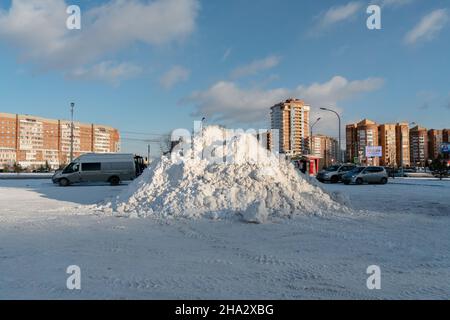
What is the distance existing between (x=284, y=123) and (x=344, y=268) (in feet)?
222

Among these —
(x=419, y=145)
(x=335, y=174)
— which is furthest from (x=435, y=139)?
(x=335, y=174)

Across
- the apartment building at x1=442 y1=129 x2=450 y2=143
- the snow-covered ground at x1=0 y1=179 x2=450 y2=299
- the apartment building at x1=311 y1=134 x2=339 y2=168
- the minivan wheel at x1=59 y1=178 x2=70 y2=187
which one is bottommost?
the snow-covered ground at x1=0 y1=179 x2=450 y2=299

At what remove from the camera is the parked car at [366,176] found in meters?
29.8

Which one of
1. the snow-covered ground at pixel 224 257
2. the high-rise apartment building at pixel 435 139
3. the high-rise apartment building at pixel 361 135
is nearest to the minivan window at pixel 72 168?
the snow-covered ground at pixel 224 257

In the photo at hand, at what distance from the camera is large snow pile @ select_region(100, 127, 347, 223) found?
1170 cm

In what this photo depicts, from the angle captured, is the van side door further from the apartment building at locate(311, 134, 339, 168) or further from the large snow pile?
the apartment building at locate(311, 134, 339, 168)

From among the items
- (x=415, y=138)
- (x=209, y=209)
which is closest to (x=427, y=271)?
(x=209, y=209)

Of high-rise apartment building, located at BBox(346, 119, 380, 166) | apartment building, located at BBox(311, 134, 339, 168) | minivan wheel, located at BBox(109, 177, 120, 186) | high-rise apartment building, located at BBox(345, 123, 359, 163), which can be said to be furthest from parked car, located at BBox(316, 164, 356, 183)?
apartment building, located at BBox(311, 134, 339, 168)

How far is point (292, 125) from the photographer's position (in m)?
72.2

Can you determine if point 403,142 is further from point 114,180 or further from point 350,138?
point 114,180

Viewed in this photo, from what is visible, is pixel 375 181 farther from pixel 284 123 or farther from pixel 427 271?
pixel 284 123

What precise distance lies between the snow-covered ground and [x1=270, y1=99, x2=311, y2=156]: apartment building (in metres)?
61.2

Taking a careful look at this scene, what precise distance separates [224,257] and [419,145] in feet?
406

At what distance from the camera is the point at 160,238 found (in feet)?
27.8
